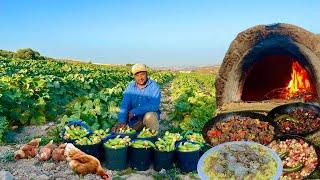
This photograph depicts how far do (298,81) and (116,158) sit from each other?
402 cm

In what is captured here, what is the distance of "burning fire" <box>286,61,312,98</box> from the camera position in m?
9.03

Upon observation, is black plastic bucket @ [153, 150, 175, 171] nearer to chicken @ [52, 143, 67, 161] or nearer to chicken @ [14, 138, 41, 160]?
chicken @ [52, 143, 67, 161]

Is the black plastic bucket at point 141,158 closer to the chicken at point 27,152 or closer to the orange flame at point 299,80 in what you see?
the chicken at point 27,152

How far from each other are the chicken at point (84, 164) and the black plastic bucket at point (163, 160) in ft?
2.77

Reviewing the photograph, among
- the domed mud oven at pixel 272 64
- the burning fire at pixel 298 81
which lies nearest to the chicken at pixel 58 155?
the domed mud oven at pixel 272 64

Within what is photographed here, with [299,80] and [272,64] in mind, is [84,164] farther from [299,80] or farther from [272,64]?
[272,64]

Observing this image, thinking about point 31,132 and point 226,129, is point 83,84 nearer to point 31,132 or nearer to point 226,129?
point 31,132

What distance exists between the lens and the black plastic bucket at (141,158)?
7.15 m

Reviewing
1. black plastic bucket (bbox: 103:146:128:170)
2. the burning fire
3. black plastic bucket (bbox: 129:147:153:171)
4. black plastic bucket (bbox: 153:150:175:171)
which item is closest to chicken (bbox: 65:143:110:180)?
black plastic bucket (bbox: 103:146:128:170)

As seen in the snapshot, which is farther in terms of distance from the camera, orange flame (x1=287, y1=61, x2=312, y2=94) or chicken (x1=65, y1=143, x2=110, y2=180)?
orange flame (x1=287, y1=61, x2=312, y2=94)

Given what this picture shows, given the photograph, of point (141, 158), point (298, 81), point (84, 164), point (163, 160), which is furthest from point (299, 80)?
point (84, 164)

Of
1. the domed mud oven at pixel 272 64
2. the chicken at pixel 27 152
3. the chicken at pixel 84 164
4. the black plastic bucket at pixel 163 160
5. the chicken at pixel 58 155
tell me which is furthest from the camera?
the domed mud oven at pixel 272 64

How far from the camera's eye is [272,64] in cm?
1001

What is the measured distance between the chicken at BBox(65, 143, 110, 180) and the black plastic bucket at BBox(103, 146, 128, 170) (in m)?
0.56
